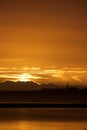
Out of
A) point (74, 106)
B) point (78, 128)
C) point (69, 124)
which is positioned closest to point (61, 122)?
point (69, 124)

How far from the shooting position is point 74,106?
216ft

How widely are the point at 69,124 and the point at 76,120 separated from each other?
8.71ft

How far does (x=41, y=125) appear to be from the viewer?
124ft

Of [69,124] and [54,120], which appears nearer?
[69,124]

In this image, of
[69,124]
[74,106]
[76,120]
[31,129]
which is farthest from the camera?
[74,106]

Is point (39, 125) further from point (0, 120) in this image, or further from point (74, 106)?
point (74, 106)

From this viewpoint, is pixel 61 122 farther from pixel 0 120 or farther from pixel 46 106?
A: pixel 46 106

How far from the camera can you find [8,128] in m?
36.1

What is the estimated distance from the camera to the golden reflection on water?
36125 mm

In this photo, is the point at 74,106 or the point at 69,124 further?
the point at 74,106

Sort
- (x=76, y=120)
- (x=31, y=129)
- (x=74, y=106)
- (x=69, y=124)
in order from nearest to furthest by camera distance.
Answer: (x=31, y=129), (x=69, y=124), (x=76, y=120), (x=74, y=106)

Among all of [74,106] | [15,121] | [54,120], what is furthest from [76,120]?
[74,106]

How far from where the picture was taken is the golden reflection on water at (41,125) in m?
36.1

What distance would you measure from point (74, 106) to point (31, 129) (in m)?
30.5
